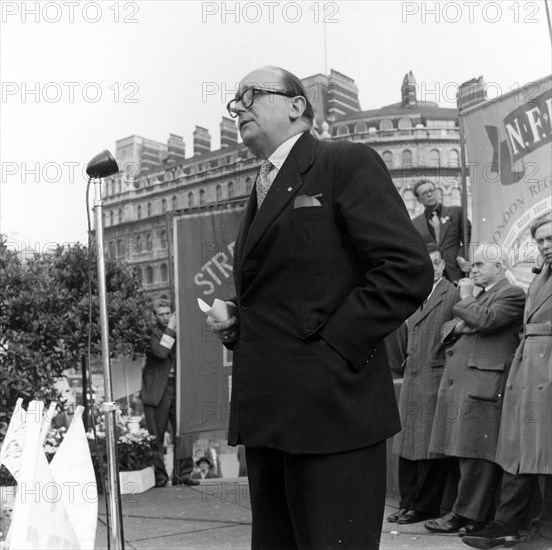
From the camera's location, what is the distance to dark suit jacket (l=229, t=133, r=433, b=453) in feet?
5.89

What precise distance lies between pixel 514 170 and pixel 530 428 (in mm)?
2189

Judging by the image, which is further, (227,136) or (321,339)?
(227,136)

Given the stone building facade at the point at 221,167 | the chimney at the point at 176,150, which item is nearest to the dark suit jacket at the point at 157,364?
the stone building facade at the point at 221,167

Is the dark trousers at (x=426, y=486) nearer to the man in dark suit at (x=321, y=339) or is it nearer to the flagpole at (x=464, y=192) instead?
the flagpole at (x=464, y=192)

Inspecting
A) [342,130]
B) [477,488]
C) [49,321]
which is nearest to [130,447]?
[49,321]

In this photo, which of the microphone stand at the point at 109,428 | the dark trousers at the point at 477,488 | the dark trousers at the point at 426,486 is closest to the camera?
the microphone stand at the point at 109,428

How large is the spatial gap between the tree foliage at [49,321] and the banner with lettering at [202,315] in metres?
0.45

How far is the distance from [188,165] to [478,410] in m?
11.9

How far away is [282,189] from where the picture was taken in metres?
1.95

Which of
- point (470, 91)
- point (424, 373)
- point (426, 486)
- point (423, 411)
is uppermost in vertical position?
point (470, 91)

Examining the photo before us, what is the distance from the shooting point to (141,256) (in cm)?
818

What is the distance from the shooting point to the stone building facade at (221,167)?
8.39 metres

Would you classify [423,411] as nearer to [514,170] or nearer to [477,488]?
[477,488]

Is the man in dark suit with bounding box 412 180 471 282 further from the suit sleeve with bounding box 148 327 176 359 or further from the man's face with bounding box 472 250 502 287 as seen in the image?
the suit sleeve with bounding box 148 327 176 359
